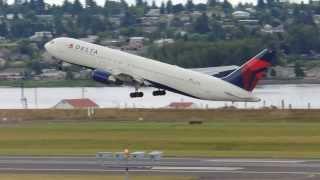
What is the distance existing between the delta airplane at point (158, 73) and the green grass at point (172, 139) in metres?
18.0

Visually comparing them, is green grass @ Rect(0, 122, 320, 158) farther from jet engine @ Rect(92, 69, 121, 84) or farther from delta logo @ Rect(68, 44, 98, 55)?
delta logo @ Rect(68, 44, 98, 55)

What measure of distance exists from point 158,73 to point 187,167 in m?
53.0

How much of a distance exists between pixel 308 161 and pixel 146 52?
446 feet

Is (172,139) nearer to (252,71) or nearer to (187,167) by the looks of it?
(187,167)

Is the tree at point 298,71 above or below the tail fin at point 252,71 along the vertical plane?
below

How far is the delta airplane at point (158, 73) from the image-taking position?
358ft

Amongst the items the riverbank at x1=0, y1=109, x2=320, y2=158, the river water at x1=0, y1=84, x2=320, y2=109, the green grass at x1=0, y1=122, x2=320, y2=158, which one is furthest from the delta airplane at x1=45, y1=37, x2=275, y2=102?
the river water at x1=0, y1=84, x2=320, y2=109

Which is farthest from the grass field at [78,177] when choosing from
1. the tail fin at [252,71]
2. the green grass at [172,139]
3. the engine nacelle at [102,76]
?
the tail fin at [252,71]

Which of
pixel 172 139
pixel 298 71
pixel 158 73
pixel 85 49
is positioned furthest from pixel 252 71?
pixel 298 71

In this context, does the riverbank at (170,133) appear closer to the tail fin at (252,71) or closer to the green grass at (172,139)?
the green grass at (172,139)

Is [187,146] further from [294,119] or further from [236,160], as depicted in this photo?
[294,119]

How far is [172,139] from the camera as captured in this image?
7562 cm

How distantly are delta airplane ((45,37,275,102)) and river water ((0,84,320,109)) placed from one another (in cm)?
2453

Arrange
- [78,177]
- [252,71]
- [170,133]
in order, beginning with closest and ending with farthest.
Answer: [78,177] → [170,133] → [252,71]
